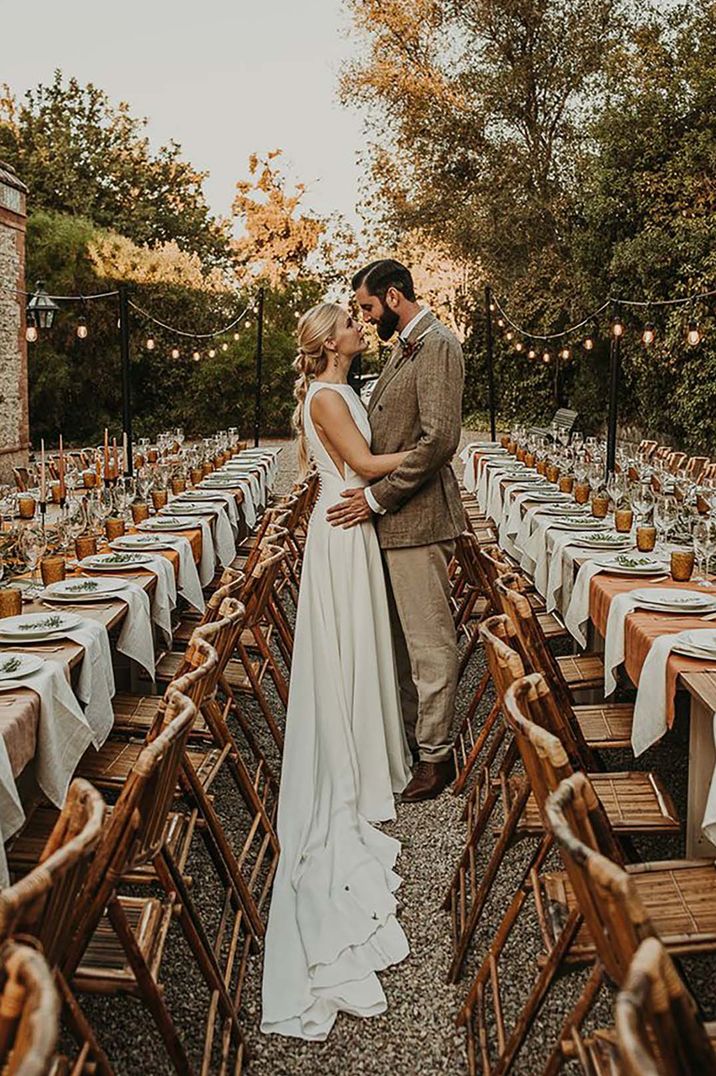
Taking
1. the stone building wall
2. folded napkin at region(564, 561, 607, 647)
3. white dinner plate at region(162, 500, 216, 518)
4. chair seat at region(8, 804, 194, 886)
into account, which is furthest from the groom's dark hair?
the stone building wall

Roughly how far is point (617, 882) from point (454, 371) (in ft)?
9.56

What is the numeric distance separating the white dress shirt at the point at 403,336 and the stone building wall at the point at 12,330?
11.8 meters

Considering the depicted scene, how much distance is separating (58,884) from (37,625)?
208 centimetres

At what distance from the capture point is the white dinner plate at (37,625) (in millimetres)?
3369

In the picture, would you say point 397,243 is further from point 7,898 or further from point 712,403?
point 7,898

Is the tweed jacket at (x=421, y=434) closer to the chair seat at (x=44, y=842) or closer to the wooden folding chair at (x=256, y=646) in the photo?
the wooden folding chair at (x=256, y=646)

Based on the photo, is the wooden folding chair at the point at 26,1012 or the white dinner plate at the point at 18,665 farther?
the white dinner plate at the point at 18,665

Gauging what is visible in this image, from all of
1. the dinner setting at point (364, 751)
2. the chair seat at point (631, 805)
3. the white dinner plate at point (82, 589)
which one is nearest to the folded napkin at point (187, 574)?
the dinner setting at point (364, 751)

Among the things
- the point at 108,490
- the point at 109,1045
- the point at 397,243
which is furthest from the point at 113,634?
the point at 397,243

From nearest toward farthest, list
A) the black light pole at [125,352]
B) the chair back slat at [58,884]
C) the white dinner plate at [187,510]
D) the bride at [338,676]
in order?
the chair back slat at [58,884] < the bride at [338,676] < the white dinner plate at [187,510] < the black light pole at [125,352]

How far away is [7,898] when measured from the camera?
4.36ft

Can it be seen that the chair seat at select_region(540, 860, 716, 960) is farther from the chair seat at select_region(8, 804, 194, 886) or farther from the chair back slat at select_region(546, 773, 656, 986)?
the chair seat at select_region(8, 804, 194, 886)

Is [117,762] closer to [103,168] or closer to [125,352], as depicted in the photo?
[125,352]

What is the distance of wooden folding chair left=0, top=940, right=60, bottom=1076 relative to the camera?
1.02m
